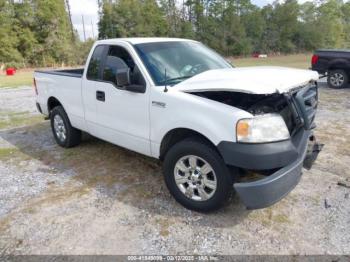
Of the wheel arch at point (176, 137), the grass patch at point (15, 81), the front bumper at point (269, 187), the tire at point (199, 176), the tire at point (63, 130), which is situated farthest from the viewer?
the grass patch at point (15, 81)

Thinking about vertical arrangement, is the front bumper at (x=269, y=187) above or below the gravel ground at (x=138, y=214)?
above

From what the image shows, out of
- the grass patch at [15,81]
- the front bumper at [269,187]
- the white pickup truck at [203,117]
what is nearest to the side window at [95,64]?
the white pickup truck at [203,117]

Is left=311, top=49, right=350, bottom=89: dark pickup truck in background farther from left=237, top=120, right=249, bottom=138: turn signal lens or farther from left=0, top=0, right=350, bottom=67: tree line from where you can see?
left=0, top=0, right=350, bottom=67: tree line

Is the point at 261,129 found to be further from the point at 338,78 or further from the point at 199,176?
the point at 338,78

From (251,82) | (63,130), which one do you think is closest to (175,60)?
(251,82)

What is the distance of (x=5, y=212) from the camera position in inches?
A: 139

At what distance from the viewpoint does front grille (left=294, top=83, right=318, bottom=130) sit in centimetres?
312

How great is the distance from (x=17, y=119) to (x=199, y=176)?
6.70 m

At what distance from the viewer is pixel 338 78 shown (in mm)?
10891

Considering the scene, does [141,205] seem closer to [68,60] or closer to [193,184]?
[193,184]

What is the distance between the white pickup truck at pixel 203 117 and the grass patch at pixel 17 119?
3.94 metres

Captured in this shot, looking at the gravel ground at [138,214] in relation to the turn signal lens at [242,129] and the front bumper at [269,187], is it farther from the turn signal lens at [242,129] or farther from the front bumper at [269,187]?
the turn signal lens at [242,129]

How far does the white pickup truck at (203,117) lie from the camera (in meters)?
2.84

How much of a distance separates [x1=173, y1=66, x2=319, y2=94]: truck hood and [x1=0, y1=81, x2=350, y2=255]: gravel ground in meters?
1.34
